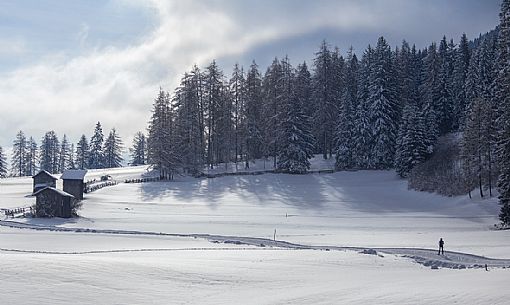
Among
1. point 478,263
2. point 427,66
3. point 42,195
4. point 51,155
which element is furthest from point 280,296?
point 51,155

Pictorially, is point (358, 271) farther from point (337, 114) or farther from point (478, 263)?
point (337, 114)

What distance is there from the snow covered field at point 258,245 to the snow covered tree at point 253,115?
840 centimetres

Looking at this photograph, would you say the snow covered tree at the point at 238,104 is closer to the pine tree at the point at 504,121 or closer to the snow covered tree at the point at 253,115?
the snow covered tree at the point at 253,115

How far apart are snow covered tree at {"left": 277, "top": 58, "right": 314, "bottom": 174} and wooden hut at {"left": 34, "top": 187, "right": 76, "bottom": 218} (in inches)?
1212

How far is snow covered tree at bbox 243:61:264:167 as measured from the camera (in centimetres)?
7831

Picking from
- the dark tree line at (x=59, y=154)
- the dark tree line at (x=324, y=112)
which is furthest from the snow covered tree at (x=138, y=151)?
the dark tree line at (x=324, y=112)

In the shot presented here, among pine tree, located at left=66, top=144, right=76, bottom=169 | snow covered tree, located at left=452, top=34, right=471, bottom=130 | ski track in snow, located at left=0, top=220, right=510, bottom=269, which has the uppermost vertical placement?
snow covered tree, located at left=452, top=34, right=471, bottom=130

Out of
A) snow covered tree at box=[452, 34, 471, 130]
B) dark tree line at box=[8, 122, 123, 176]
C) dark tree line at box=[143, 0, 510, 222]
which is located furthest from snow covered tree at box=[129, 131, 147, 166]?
snow covered tree at box=[452, 34, 471, 130]

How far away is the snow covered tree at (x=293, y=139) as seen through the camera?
71.3m

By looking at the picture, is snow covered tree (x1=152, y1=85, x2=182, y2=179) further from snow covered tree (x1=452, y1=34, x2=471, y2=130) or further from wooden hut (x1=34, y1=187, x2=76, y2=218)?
snow covered tree (x1=452, y1=34, x2=471, y2=130)

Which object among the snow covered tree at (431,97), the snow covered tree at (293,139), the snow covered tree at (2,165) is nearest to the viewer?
the snow covered tree at (431,97)

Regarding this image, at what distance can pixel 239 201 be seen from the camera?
188ft

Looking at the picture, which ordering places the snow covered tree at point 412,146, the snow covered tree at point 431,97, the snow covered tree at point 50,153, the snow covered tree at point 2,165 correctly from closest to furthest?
the snow covered tree at point 412,146 → the snow covered tree at point 431,97 → the snow covered tree at point 2,165 → the snow covered tree at point 50,153

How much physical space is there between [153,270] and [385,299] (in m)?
8.99
